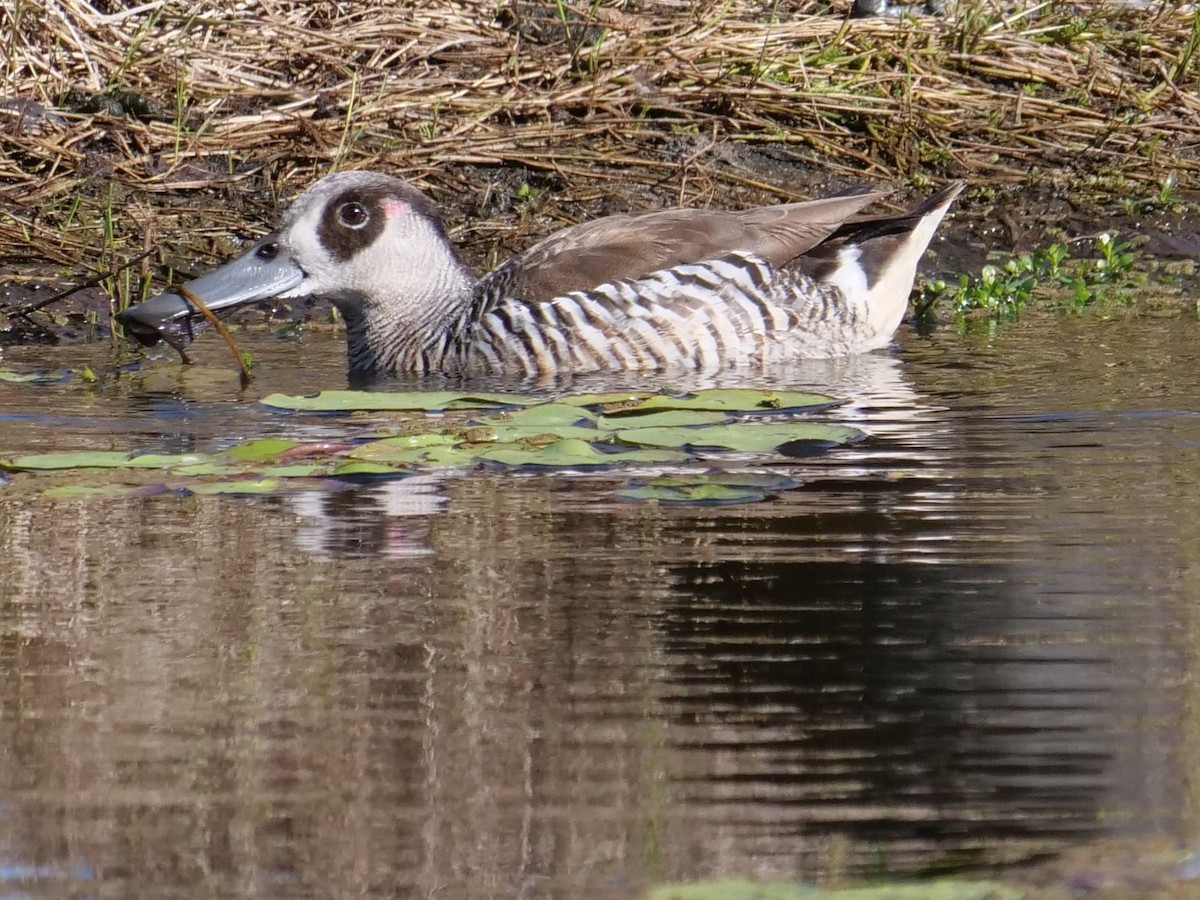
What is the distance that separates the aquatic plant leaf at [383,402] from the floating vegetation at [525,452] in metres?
0.14

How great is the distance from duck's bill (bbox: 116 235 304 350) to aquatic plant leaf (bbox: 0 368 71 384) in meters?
0.36

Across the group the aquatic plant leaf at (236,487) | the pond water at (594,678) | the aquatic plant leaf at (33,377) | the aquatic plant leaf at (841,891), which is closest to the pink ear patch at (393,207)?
the aquatic plant leaf at (33,377)

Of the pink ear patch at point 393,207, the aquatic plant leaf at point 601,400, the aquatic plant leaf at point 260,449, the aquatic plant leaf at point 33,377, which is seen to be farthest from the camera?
the pink ear patch at point 393,207

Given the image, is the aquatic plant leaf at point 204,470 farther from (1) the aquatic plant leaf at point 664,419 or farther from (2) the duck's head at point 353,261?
(2) the duck's head at point 353,261

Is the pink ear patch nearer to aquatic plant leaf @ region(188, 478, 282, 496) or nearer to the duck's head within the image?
the duck's head

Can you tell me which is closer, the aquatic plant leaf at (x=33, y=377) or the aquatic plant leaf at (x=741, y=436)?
the aquatic plant leaf at (x=741, y=436)

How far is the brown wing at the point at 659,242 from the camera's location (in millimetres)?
8328

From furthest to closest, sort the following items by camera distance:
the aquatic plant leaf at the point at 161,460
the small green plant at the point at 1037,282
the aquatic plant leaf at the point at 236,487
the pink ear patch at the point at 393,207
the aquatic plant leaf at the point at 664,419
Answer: the small green plant at the point at 1037,282, the pink ear patch at the point at 393,207, the aquatic plant leaf at the point at 664,419, the aquatic plant leaf at the point at 161,460, the aquatic plant leaf at the point at 236,487

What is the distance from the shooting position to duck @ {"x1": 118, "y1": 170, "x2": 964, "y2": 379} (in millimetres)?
8266

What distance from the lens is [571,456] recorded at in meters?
5.90

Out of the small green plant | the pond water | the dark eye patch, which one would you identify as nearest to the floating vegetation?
the pond water

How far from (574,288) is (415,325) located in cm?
71

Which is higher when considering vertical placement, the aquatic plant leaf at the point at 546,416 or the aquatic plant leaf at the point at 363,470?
the aquatic plant leaf at the point at 546,416

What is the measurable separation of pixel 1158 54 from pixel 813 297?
14.1 feet
